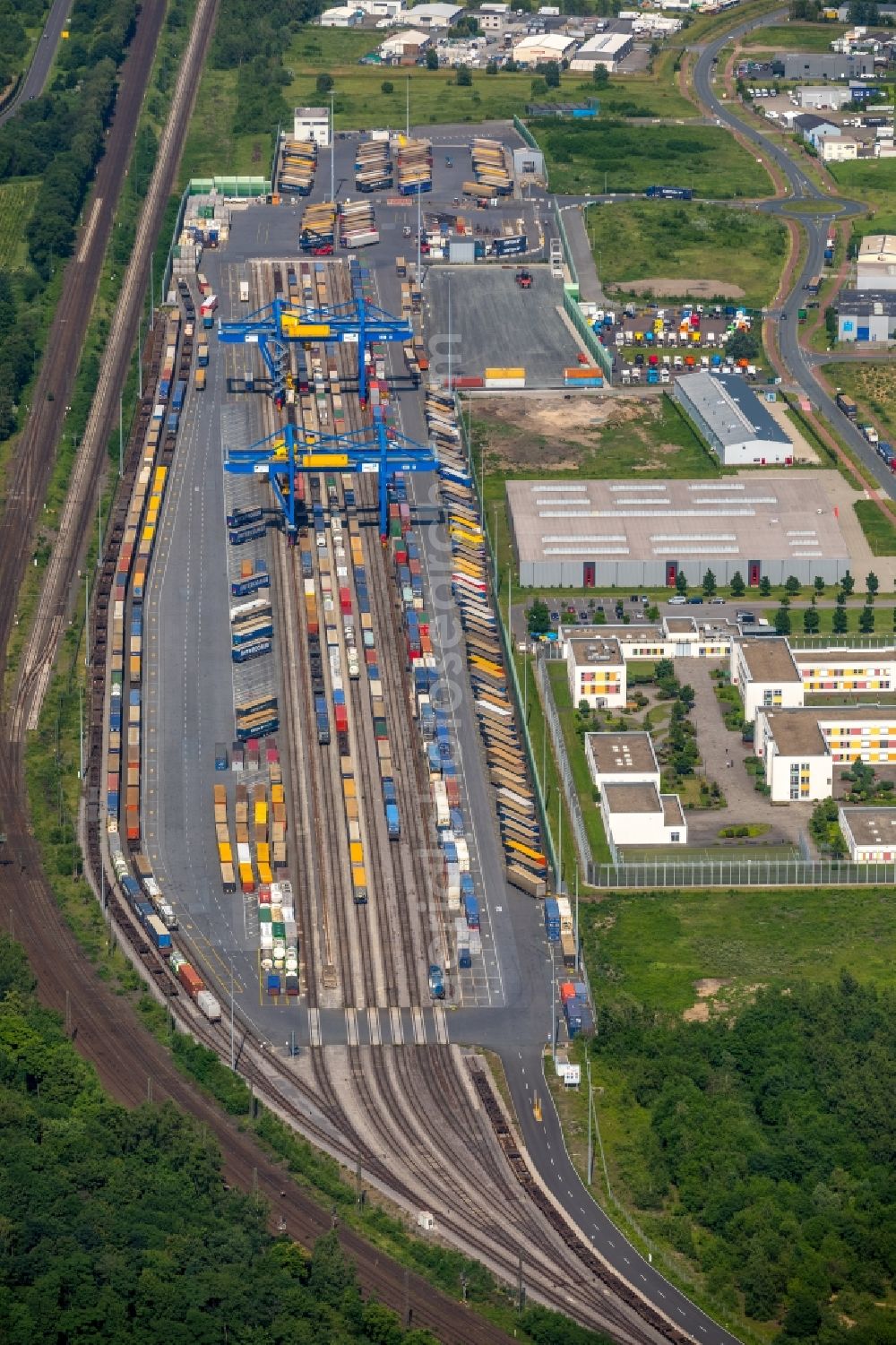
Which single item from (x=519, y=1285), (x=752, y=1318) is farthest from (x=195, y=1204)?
(x=752, y=1318)

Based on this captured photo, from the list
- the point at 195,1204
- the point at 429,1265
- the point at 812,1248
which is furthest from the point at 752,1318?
the point at 195,1204

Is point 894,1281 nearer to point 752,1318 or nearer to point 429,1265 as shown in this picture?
point 752,1318

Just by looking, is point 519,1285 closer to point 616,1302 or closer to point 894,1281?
point 616,1302

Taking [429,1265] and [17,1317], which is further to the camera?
[429,1265]

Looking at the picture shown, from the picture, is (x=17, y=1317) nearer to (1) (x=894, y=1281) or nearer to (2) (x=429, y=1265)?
(2) (x=429, y=1265)

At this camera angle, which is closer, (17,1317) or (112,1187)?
(17,1317)

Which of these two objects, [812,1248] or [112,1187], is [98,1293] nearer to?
[112,1187]

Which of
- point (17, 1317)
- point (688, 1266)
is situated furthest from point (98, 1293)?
point (688, 1266)
